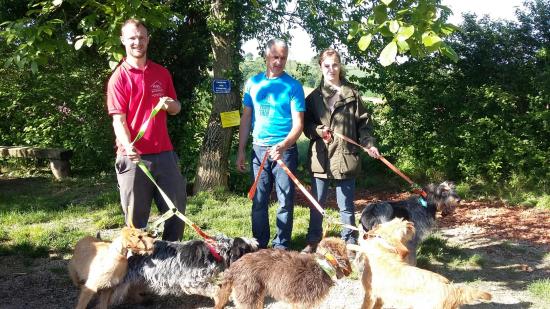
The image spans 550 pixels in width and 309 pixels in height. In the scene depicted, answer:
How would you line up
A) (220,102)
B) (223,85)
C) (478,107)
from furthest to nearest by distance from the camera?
(478,107) < (220,102) < (223,85)

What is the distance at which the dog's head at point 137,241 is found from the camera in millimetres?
3779

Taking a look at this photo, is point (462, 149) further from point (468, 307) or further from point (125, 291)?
point (125, 291)

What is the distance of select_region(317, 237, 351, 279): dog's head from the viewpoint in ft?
11.8

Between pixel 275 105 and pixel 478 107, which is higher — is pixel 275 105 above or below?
below

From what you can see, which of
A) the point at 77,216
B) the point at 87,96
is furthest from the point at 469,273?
the point at 87,96

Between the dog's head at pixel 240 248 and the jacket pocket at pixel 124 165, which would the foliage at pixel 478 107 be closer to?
the dog's head at pixel 240 248

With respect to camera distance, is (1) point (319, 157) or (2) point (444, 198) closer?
(1) point (319, 157)

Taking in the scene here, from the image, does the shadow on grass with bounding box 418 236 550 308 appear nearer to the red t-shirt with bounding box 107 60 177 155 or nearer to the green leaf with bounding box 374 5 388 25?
the green leaf with bounding box 374 5 388 25

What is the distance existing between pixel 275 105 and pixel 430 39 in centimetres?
176

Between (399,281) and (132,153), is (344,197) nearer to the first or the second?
(399,281)

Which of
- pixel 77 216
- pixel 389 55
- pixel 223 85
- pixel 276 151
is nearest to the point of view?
pixel 389 55

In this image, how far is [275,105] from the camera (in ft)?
15.1

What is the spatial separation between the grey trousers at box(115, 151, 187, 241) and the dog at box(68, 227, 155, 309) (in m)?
0.36

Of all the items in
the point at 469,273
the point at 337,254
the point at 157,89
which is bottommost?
the point at 469,273
